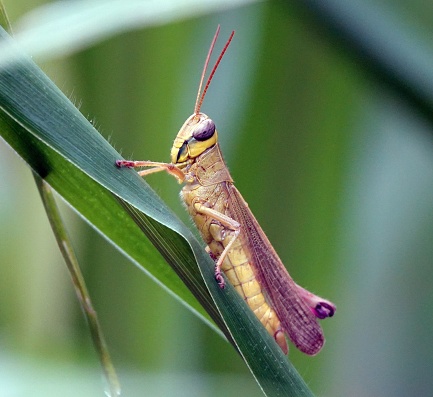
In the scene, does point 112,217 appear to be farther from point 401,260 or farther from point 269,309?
point 401,260

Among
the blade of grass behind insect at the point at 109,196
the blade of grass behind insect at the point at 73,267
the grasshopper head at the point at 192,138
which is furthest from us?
the grasshopper head at the point at 192,138

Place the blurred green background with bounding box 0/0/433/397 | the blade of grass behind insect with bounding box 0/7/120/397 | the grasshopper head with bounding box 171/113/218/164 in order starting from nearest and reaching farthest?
the blade of grass behind insect with bounding box 0/7/120/397
the grasshopper head with bounding box 171/113/218/164
the blurred green background with bounding box 0/0/433/397

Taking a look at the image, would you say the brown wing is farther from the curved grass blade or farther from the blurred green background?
the curved grass blade

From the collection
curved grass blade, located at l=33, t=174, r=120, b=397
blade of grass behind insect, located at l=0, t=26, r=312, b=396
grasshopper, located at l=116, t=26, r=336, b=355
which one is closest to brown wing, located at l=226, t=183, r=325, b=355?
grasshopper, located at l=116, t=26, r=336, b=355

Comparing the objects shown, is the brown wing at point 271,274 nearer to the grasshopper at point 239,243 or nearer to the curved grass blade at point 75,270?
the grasshopper at point 239,243

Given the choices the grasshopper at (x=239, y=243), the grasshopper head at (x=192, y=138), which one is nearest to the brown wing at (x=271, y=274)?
the grasshopper at (x=239, y=243)

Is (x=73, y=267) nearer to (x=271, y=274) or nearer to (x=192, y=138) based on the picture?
(x=192, y=138)

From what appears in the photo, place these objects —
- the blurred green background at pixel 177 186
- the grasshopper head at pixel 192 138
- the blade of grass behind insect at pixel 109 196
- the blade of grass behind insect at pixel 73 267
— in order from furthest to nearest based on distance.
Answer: the blurred green background at pixel 177 186 < the grasshopper head at pixel 192 138 < the blade of grass behind insect at pixel 73 267 < the blade of grass behind insect at pixel 109 196

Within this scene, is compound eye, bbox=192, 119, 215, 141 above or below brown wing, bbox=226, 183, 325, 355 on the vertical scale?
above
